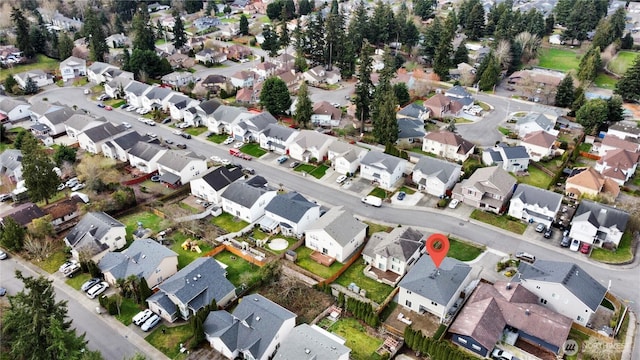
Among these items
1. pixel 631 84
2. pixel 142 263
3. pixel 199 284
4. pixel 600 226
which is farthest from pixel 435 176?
pixel 631 84

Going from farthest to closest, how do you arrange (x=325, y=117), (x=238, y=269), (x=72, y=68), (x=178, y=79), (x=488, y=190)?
1. (x=72, y=68)
2. (x=178, y=79)
3. (x=325, y=117)
4. (x=488, y=190)
5. (x=238, y=269)

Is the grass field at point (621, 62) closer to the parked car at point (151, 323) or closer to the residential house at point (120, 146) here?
the residential house at point (120, 146)

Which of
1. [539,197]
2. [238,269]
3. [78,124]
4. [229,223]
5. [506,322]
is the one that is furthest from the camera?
[78,124]

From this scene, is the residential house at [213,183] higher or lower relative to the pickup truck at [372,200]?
higher

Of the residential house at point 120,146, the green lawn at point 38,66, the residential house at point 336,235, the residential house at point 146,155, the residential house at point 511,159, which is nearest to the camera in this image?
the residential house at point 336,235

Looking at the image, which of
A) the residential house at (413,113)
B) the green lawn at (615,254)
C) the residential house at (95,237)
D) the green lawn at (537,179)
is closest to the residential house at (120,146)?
the residential house at (95,237)

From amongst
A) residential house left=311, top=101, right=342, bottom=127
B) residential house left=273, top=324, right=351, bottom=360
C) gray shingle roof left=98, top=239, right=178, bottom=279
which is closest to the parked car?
gray shingle roof left=98, top=239, right=178, bottom=279

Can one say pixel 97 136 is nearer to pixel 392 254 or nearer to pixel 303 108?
pixel 303 108

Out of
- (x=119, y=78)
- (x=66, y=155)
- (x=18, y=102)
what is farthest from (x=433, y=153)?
(x=18, y=102)
